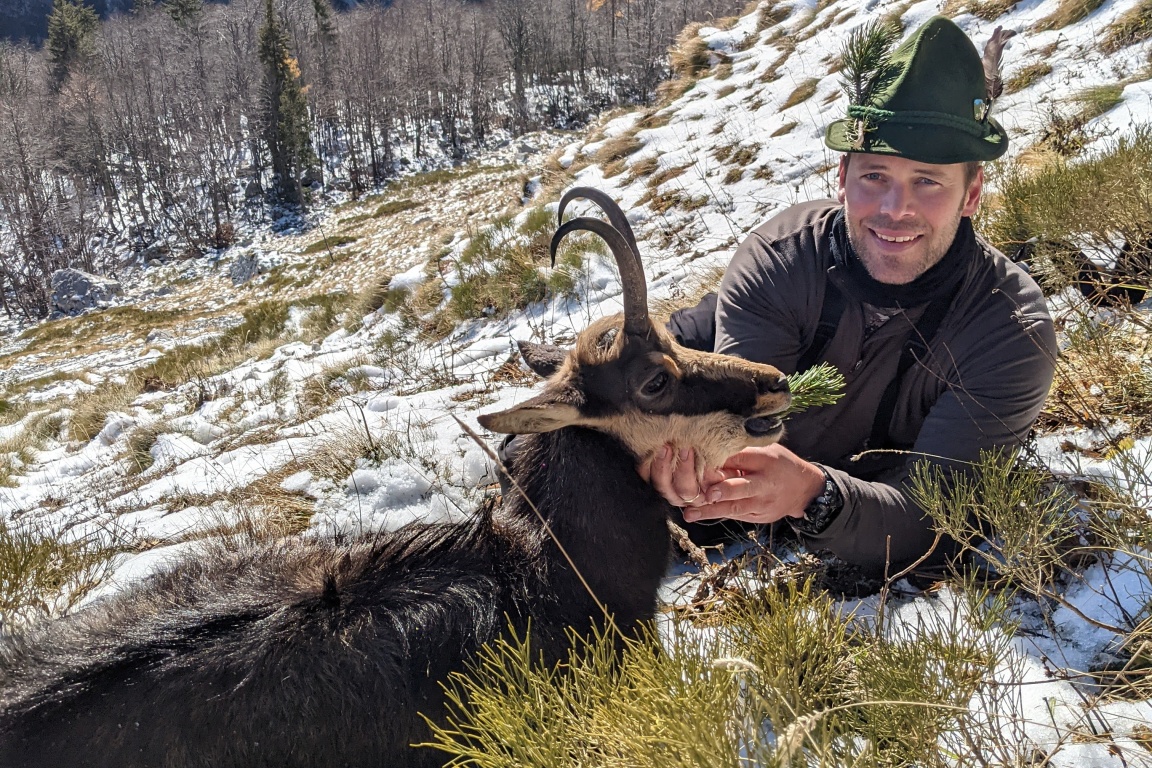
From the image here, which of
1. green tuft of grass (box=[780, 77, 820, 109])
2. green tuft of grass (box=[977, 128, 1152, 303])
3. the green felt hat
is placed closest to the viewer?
the green felt hat

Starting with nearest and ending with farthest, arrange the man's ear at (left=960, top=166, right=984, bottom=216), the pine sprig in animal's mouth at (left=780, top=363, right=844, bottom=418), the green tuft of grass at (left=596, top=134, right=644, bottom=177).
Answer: the pine sprig in animal's mouth at (left=780, top=363, right=844, bottom=418) < the man's ear at (left=960, top=166, right=984, bottom=216) < the green tuft of grass at (left=596, top=134, right=644, bottom=177)

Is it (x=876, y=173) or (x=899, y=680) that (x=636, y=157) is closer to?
(x=876, y=173)

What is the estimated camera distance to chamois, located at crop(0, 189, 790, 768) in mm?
2424

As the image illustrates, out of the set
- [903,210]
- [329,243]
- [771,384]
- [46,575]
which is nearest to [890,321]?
[903,210]

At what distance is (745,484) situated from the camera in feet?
9.48

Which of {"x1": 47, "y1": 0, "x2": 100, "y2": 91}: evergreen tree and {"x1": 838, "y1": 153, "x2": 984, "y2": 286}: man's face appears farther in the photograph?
{"x1": 47, "y1": 0, "x2": 100, "y2": 91}: evergreen tree

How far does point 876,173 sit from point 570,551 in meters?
2.35

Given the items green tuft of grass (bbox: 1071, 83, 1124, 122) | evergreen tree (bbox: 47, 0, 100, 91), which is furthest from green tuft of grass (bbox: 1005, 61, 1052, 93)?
evergreen tree (bbox: 47, 0, 100, 91)

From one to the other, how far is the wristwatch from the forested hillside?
50075mm

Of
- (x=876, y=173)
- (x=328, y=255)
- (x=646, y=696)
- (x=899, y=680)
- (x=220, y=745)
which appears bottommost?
(x=328, y=255)

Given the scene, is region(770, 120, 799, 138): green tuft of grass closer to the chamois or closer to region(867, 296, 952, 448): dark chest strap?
region(867, 296, 952, 448): dark chest strap

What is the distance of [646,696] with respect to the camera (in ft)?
5.30

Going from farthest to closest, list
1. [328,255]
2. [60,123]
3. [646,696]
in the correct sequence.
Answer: [60,123]
[328,255]
[646,696]

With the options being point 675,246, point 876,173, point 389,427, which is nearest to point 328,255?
point 675,246
